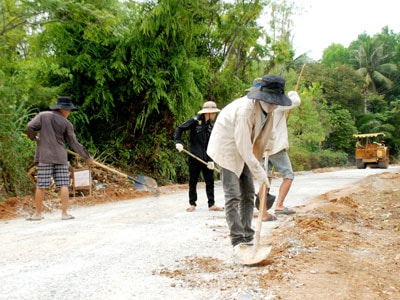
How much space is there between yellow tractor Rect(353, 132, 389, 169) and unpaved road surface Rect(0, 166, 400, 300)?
23586 millimetres

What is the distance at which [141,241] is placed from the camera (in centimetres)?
587

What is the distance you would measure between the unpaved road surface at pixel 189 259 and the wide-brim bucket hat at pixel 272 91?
1.46 meters

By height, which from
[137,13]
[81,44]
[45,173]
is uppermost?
[137,13]

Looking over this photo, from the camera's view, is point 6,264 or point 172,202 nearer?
point 6,264

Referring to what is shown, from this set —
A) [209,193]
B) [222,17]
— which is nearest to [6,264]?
[209,193]

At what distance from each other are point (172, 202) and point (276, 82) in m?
6.17

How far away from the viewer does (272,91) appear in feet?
15.3

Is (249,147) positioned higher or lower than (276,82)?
lower

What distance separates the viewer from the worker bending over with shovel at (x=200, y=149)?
8680 millimetres

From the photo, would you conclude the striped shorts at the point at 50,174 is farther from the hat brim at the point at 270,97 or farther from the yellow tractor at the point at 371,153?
the yellow tractor at the point at 371,153

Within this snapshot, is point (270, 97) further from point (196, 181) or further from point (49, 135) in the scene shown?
point (49, 135)

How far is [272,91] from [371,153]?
2793cm

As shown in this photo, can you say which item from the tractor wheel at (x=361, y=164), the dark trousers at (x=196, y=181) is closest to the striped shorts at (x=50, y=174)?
the dark trousers at (x=196, y=181)

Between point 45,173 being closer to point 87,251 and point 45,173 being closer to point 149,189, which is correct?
point 87,251
